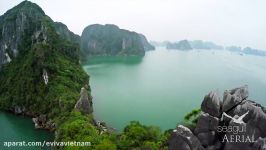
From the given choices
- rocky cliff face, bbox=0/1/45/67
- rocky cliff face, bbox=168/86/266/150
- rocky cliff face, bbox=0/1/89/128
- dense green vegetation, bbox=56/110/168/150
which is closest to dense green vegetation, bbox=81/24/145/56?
rocky cliff face, bbox=0/1/45/67

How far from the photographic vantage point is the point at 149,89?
41.0 m

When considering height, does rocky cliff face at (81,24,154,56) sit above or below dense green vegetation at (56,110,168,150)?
above

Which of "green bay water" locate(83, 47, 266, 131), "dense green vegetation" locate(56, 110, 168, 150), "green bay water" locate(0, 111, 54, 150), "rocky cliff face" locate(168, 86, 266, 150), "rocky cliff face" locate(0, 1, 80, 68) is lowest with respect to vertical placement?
"green bay water" locate(0, 111, 54, 150)

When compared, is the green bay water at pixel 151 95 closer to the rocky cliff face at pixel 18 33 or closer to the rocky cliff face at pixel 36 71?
the rocky cliff face at pixel 36 71

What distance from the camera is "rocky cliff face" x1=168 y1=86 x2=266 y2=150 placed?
756 centimetres

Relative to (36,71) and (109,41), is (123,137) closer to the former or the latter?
(36,71)

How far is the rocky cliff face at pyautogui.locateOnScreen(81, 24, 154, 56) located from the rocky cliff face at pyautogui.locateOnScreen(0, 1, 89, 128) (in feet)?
191

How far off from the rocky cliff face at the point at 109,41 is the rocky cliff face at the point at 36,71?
191 feet

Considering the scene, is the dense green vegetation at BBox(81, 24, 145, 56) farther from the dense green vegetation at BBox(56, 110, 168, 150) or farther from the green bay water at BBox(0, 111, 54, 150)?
the dense green vegetation at BBox(56, 110, 168, 150)

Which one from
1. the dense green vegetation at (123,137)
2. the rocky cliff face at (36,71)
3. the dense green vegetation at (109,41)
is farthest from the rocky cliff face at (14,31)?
the dense green vegetation at (109,41)

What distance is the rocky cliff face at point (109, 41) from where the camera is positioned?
336 ft

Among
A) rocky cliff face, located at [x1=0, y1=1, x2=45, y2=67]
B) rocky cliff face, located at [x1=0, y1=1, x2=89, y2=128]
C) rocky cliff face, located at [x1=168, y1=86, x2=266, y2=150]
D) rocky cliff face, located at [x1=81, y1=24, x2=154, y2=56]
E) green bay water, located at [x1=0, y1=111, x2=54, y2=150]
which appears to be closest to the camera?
rocky cliff face, located at [x1=168, y1=86, x2=266, y2=150]

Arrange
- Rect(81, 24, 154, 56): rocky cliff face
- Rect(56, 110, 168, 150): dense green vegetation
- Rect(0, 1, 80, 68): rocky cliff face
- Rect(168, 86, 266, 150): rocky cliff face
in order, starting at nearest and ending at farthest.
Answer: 1. Rect(168, 86, 266, 150): rocky cliff face
2. Rect(56, 110, 168, 150): dense green vegetation
3. Rect(0, 1, 80, 68): rocky cliff face
4. Rect(81, 24, 154, 56): rocky cliff face

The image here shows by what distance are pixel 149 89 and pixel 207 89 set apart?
28.6 ft
